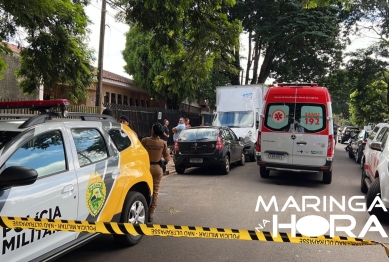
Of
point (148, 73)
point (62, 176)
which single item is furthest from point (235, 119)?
point (62, 176)

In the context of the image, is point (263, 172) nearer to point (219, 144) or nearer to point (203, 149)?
point (219, 144)

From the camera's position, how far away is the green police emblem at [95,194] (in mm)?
3848

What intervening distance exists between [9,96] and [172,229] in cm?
1197

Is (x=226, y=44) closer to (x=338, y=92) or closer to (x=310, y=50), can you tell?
(x=310, y=50)

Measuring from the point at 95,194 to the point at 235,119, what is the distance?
40.3ft

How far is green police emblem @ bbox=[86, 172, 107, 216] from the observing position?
385 centimetres

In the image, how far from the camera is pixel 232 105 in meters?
16.0

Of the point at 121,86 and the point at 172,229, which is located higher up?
the point at 121,86

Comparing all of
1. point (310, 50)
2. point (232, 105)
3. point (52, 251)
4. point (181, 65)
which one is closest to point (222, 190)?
point (181, 65)

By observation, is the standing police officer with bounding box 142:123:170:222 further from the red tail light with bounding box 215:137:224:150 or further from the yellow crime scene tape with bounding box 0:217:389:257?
the red tail light with bounding box 215:137:224:150

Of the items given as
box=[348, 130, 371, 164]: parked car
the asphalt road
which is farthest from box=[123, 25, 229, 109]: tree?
the asphalt road

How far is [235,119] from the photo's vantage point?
15836 mm

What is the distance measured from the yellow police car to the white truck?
35.2 feet

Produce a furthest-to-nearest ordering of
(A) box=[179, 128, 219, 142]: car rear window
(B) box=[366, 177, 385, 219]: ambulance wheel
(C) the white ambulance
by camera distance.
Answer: (A) box=[179, 128, 219, 142]: car rear window
(C) the white ambulance
(B) box=[366, 177, 385, 219]: ambulance wheel
